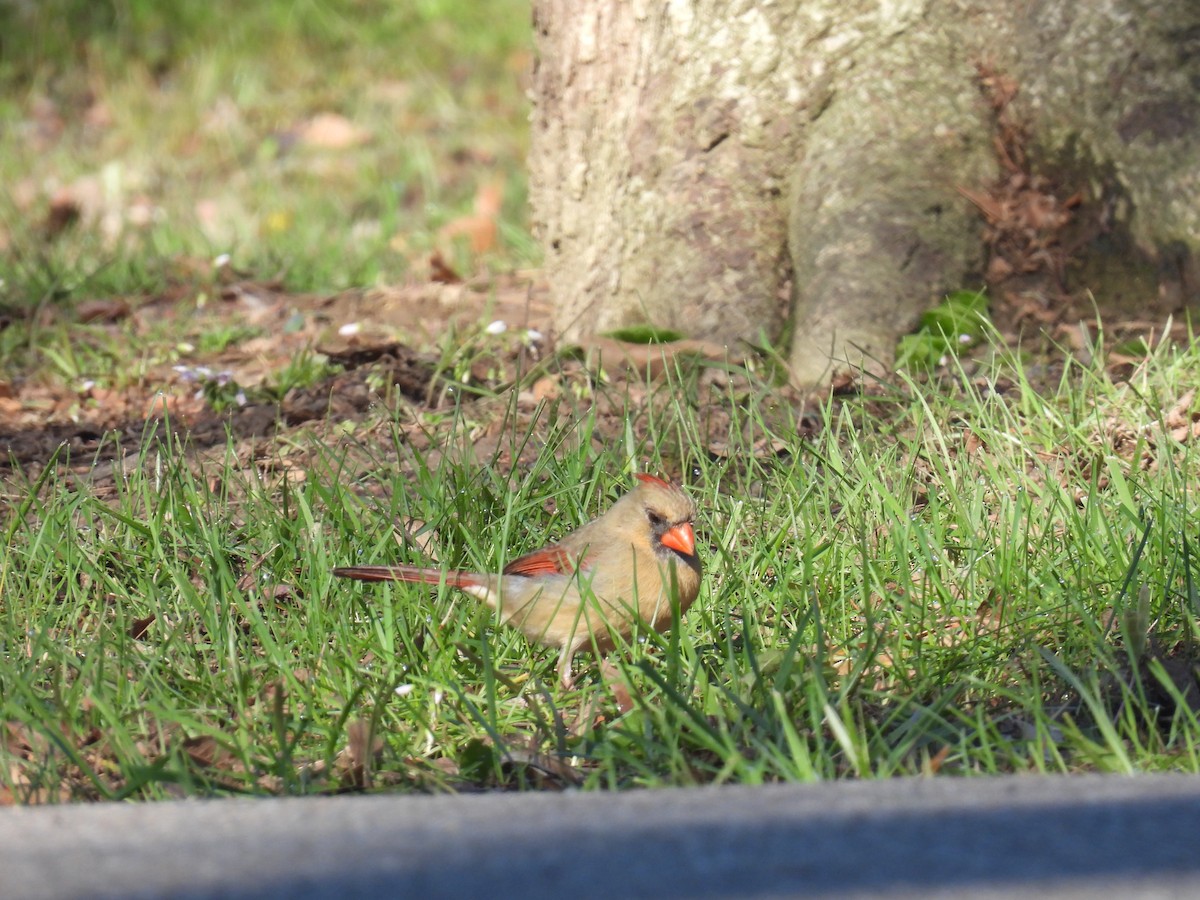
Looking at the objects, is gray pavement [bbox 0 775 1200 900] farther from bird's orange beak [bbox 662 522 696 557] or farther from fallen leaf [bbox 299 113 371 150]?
fallen leaf [bbox 299 113 371 150]

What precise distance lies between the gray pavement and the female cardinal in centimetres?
107

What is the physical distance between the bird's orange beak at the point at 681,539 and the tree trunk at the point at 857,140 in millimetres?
1415

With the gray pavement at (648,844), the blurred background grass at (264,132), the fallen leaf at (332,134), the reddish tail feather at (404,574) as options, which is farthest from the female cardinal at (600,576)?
the fallen leaf at (332,134)

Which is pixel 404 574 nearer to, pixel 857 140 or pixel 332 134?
pixel 857 140

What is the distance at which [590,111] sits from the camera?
17.5 ft

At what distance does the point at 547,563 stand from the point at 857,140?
2.14 m

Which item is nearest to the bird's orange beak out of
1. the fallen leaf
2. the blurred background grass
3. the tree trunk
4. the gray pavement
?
the gray pavement

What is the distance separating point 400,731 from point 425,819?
868mm

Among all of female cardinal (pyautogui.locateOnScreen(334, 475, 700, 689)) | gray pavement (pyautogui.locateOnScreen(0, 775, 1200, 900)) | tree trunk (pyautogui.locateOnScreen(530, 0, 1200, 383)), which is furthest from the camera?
tree trunk (pyautogui.locateOnScreen(530, 0, 1200, 383))

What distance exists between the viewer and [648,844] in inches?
78.1

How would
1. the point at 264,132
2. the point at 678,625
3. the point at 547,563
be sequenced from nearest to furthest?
1. the point at 678,625
2. the point at 547,563
3. the point at 264,132

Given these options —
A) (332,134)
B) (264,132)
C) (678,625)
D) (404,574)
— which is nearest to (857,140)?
(404,574)

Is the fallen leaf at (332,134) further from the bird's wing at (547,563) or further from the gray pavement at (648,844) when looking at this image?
the gray pavement at (648,844)

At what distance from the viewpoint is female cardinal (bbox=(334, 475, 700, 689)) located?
330 centimetres
